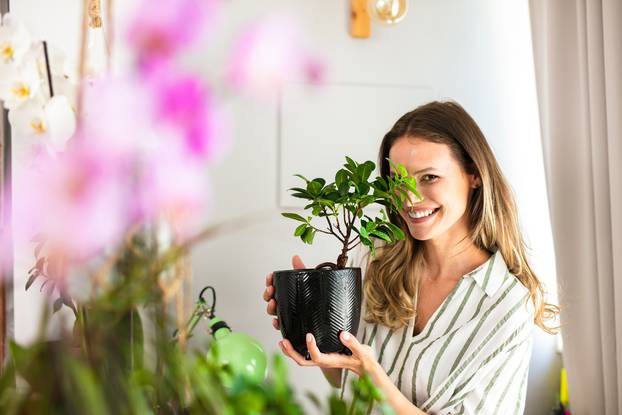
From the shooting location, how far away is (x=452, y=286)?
5.85 feet

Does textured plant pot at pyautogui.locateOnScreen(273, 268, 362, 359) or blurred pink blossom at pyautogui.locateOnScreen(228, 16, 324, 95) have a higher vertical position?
blurred pink blossom at pyautogui.locateOnScreen(228, 16, 324, 95)

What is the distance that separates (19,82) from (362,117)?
2.37 meters

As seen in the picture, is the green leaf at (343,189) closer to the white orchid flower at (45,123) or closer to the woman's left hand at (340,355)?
the woman's left hand at (340,355)

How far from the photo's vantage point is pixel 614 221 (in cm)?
216

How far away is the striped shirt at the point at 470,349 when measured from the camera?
1.58 m

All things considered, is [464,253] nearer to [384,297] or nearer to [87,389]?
[384,297]

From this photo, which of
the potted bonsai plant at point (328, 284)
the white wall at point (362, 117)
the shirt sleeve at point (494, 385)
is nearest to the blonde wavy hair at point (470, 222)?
the shirt sleeve at point (494, 385)

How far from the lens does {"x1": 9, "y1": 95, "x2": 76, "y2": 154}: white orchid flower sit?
1.46 ft

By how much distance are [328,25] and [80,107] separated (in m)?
2.57

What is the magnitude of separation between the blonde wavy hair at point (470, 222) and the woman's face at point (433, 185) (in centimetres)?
3

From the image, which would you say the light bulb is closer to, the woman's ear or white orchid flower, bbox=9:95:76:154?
the woman's ear

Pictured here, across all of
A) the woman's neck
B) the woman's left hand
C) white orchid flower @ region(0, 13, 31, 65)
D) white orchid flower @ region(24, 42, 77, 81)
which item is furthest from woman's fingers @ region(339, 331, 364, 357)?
→ white orchid flower @ region(0, 13, 31, 65)

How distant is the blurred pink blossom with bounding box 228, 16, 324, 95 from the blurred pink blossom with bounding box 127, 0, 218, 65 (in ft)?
0.06

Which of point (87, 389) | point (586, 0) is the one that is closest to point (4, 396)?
point (87, 389)
